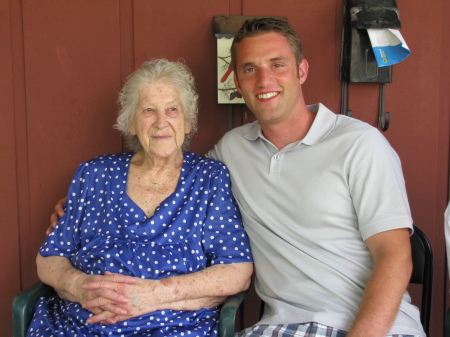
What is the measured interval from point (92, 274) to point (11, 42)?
4.10 feet

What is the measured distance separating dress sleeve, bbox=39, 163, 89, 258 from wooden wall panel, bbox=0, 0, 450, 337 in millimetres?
422

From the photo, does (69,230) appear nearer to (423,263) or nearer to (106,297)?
(106,297)

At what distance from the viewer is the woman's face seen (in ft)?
6.57

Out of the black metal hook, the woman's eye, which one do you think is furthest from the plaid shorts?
the black metal hook

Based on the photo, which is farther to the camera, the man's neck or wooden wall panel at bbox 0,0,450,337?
wooden wall panel at bbox 0,0,450,337

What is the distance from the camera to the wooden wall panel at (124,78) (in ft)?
7.60

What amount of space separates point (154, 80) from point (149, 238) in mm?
655

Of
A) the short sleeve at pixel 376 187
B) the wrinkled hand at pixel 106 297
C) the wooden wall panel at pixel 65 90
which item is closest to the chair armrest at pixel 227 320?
the wrinkled hand at pixel 106 297

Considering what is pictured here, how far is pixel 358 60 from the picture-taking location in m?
2.23

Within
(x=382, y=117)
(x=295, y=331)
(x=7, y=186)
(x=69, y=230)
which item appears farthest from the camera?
(x=7, y=186)

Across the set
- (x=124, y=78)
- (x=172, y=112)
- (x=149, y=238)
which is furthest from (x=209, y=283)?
(x=124, y=78)

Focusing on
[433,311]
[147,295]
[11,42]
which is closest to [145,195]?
[147,295]

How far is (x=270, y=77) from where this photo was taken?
75.5 inches

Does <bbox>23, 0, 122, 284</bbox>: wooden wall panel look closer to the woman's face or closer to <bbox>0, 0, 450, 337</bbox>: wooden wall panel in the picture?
<bbox>0, 0, 450, 337</bbox>: wooden wall panel
